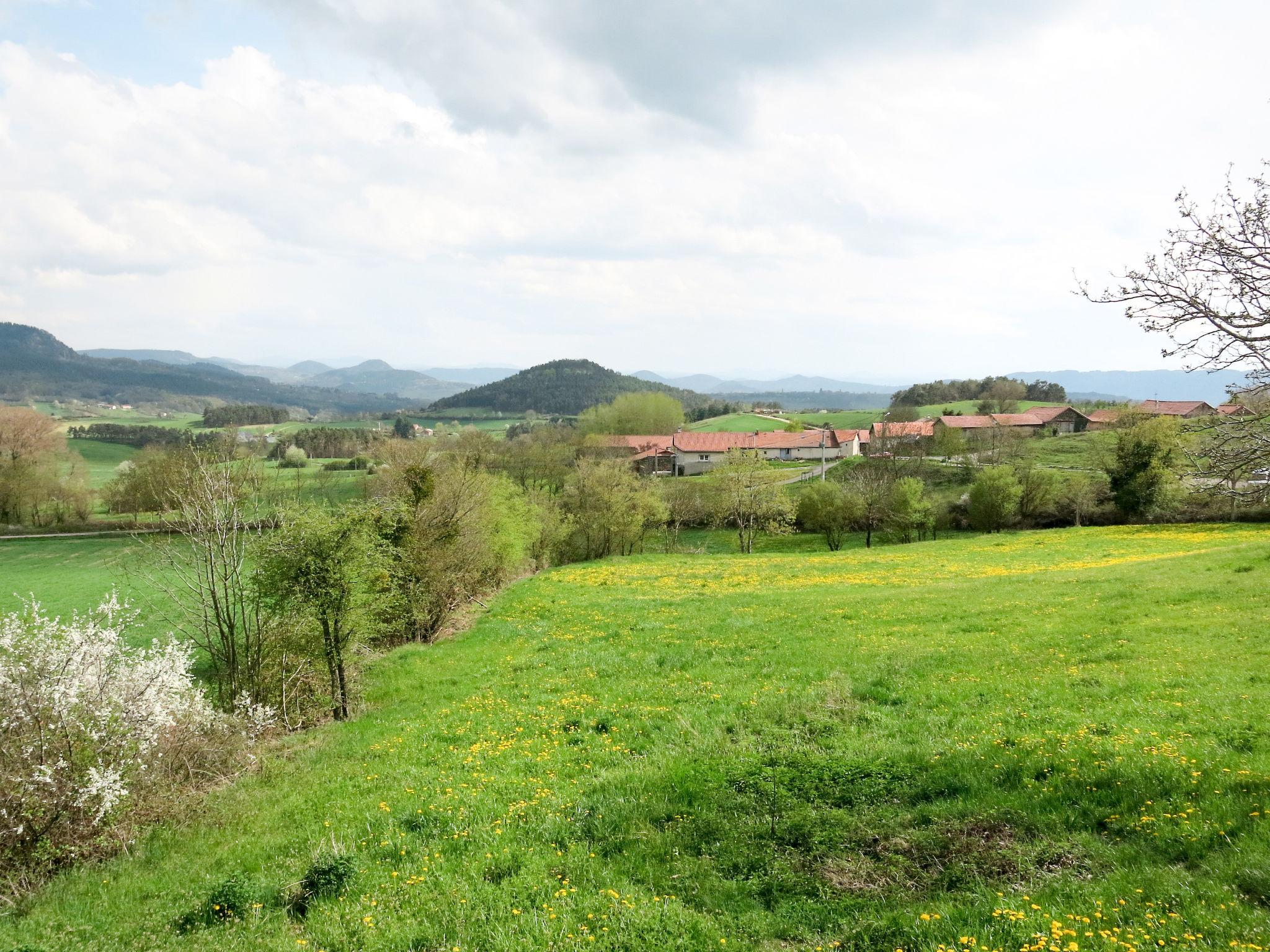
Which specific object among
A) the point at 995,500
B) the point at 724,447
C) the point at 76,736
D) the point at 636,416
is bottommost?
the point at 995,500

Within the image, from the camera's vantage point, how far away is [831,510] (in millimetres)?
59469

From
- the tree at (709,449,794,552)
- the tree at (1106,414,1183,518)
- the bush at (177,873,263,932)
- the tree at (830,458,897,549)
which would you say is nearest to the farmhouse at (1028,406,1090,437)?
the tree at (1106,414,1183,518)

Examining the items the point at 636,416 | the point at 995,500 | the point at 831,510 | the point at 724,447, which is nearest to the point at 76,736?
the point at 831,510

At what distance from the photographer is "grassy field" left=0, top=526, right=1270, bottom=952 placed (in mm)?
6688

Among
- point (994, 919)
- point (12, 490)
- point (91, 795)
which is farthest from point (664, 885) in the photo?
point (12, 490)

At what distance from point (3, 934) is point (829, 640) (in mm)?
17475

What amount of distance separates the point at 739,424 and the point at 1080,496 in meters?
116

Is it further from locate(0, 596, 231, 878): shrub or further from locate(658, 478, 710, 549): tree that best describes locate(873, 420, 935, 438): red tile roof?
locate(0, 596, 231, 878): shrub

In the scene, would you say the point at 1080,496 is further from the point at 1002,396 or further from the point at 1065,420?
the point at 1002,396

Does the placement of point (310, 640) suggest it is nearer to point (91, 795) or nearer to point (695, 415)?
point (91, 795)

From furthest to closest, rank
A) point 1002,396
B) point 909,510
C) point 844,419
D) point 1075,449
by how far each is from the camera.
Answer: point 844,419, point 1002,396, point 1075,449, point 909,510

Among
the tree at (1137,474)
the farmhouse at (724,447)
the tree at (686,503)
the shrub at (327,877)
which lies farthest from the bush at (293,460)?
the tree at (1137,474)

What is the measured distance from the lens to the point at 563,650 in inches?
813

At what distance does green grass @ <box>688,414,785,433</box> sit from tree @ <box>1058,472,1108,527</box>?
9505cm
